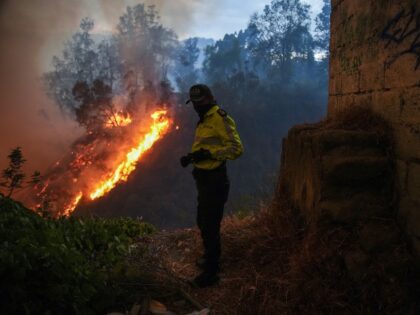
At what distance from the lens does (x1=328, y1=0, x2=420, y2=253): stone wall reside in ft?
11.2

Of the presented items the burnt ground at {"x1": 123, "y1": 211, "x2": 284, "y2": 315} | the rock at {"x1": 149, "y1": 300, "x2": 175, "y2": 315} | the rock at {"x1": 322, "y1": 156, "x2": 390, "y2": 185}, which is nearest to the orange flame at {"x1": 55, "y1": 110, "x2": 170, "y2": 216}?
the burnt ground at {"x1": 123, "y1": 211, "x2": 284, "y2": 315}

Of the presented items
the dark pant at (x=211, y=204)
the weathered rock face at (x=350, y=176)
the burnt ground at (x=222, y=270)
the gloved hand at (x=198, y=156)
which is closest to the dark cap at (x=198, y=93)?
the gloved hand at (x=198, y=156)

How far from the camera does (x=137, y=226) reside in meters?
7.38

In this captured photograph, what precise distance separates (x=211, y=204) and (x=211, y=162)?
0.44 meters

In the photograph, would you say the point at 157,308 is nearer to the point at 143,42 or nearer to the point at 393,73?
the point at 393,73

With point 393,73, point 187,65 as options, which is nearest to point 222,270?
point 393,73

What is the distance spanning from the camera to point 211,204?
4410 mm

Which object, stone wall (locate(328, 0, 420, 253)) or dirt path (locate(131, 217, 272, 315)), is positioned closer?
stone wall (locate(328, 0, 420, 253))

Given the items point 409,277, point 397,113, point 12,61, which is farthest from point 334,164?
point 12,61

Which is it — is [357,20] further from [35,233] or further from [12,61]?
[12,61]

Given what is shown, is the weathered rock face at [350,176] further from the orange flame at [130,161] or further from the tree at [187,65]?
the tree at [187,65]

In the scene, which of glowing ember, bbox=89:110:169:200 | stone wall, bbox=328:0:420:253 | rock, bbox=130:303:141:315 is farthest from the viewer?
glowing ember, bbox=89:110:169:200

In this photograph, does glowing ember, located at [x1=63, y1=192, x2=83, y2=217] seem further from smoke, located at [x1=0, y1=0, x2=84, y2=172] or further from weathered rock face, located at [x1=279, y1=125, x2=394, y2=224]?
weathered rock face, located at [x1=279, y1=125, x2=394, y2=224]

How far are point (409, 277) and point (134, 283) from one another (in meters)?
2.48
